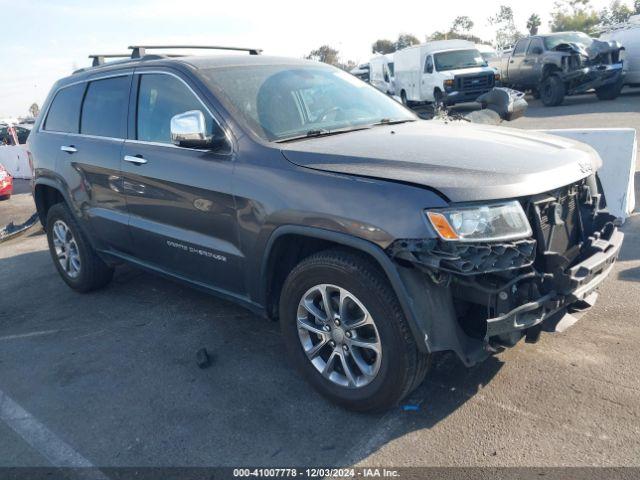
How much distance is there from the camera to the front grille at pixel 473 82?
763 inches

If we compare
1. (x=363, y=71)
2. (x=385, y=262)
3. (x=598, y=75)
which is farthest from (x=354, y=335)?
(x=363, y=71)

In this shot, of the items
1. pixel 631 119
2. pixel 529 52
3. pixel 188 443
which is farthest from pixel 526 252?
pixel 529 52

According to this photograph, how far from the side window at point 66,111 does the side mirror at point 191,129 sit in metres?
2.08

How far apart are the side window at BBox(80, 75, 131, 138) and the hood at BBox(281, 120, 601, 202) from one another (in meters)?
1.79

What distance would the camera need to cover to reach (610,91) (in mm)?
17406

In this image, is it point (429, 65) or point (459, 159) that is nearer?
point (459, 159)

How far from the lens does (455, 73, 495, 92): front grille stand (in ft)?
63.6

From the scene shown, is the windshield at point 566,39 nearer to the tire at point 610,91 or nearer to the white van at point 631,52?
the white van at point 631,52

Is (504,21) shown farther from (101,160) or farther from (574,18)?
(101,160)

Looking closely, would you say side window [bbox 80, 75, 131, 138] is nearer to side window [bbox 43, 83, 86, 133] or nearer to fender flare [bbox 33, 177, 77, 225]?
side window [bbox 43, 83, 86, 133]

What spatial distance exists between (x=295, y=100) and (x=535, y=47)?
17401 mm

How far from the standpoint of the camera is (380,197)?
110 inches

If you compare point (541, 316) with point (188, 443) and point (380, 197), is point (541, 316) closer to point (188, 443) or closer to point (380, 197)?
point (380, 197)

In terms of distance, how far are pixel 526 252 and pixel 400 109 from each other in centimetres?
211
